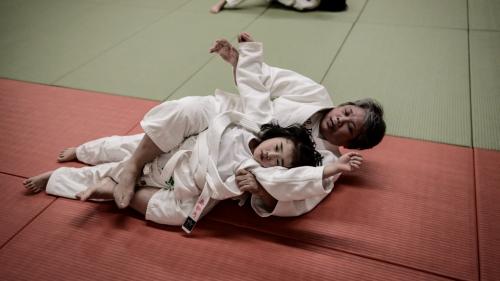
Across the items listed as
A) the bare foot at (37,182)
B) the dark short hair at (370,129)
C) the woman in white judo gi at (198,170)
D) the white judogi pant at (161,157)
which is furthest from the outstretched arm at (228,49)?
the bare foot at (37,182)

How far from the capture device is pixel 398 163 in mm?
2416

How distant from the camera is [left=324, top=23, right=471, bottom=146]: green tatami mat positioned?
2.76 metres

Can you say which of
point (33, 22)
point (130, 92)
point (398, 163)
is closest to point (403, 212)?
point (398, 163)

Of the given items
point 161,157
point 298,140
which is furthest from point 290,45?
point 161,157

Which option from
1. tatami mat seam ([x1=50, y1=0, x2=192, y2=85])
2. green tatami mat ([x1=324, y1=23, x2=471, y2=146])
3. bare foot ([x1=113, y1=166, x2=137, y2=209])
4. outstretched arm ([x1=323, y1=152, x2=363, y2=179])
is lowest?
green tatami mat ([x1=324, y1=23, x2=471, y2=146])

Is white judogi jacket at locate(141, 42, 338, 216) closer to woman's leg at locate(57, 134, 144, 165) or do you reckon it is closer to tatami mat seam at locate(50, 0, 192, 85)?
woman's leg at locate(57, 134, 144, 165)

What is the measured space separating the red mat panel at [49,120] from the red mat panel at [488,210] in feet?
7.41

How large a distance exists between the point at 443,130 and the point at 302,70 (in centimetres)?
127

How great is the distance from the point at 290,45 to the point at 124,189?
8.14ft

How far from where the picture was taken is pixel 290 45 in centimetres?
391

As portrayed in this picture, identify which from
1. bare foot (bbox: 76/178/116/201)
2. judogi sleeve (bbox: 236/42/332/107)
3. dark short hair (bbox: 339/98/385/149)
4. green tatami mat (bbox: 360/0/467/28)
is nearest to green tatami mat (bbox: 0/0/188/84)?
bare foot (bbox: 76/178/116/201)

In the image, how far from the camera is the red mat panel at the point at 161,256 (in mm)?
1782

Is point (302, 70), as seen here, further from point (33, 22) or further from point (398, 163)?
point (33, 22)

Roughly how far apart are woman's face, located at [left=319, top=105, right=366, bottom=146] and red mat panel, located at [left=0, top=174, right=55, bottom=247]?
164cm
